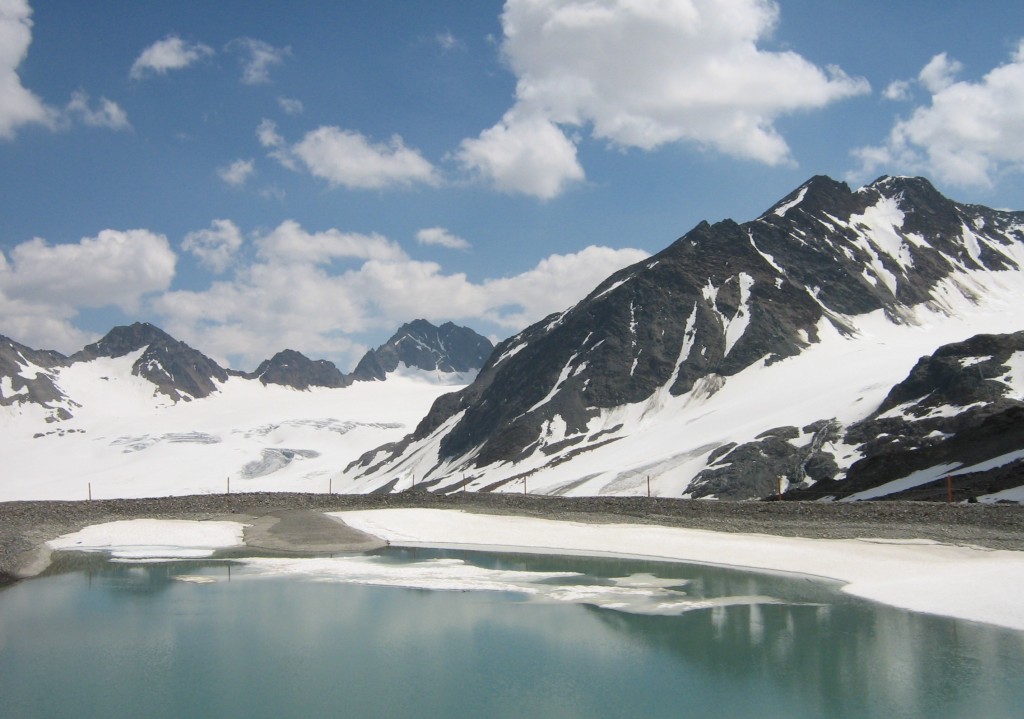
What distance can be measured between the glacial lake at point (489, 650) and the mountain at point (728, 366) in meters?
41.0

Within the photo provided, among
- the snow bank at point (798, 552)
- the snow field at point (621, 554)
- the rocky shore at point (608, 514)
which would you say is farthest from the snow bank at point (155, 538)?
the snow bank at point (798, 552)

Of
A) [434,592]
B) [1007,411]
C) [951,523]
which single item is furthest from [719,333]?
[434,592]

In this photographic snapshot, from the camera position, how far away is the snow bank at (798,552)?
28.3 meters

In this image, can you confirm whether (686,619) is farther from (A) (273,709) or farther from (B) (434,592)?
(A) (273,709)

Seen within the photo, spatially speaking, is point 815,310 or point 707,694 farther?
point 815,310

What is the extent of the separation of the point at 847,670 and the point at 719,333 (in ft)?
418

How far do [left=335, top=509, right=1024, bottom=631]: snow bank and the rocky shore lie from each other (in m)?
1.68

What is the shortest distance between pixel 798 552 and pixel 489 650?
800 inches

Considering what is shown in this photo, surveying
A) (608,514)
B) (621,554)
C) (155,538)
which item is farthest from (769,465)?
(155,538)

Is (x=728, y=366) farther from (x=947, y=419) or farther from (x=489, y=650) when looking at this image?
(x=489, y=650)

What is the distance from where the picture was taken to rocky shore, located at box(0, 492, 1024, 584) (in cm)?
3881

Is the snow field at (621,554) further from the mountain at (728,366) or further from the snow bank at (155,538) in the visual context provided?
the mountain at (728,366)

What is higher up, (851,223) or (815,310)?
(851,223)

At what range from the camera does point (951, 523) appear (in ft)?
129
